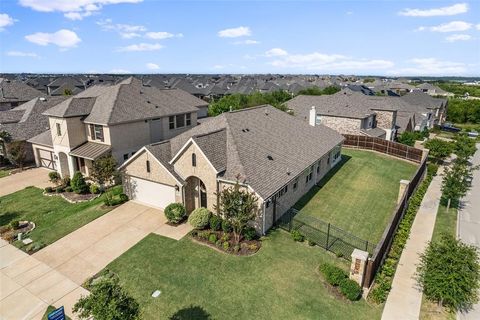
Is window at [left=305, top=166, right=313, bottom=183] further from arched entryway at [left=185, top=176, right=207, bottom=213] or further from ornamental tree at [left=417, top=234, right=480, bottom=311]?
ornamental tree at [left=417, top=234, right=480, bottom=311]

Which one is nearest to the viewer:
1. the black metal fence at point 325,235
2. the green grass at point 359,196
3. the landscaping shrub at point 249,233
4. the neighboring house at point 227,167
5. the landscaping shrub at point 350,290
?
the landscaping shrub at point 350,290

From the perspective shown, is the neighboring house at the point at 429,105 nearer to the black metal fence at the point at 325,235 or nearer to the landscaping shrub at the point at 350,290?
the black metal fence at the point at 325,235

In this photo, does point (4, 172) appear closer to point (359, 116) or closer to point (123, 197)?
point (123, 197)

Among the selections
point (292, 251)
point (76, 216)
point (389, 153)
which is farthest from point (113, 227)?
point (389, 153)

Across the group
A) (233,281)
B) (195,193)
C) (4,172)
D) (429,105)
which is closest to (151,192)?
(195,193)

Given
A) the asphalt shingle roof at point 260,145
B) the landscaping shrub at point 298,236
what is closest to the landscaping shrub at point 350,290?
the landscaping shrub at point 298,236

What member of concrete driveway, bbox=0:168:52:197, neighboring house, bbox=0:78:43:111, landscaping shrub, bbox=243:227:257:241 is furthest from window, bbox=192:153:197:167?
neighboring house, bbox=0:78:43:111
